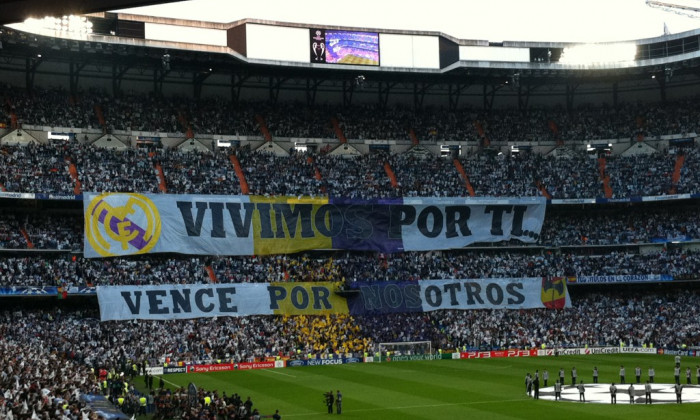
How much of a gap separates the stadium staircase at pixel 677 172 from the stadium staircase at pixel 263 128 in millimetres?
37587

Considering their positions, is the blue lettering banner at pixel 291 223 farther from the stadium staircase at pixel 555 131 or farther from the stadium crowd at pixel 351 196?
the stadium staircase at pixel 555 131

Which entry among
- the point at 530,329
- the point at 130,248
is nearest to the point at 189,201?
the point at 130,248

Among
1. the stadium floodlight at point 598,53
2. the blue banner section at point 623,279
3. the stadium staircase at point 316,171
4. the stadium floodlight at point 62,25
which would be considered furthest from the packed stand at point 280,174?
the stadium floodlight at point 598,53

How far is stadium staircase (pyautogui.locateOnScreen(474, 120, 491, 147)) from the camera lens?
8462 cm

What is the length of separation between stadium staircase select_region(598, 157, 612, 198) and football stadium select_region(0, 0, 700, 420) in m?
0.21

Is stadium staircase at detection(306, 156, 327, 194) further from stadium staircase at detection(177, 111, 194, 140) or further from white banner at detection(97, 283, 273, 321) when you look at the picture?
white banner at detection(97, 283, 273, 321)

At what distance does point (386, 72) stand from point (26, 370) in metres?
52.3

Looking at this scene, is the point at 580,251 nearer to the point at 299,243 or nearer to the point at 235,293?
the point at 299,243

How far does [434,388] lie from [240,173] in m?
Result: 34.0

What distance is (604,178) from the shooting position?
79.7 m

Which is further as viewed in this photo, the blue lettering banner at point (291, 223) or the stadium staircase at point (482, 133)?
the stadium staircase at point (482, 133)

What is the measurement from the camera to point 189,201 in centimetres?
6869

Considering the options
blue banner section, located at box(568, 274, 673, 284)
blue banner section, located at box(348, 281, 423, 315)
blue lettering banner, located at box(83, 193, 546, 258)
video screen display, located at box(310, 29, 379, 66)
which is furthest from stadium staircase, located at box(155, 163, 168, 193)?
blue banner section, located at box(568, 274, 673, 284)

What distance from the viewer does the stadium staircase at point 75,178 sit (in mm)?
65625
